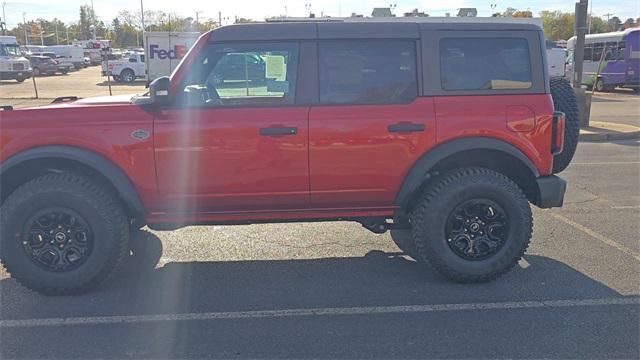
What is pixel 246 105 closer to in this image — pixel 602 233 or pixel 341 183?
pixel 341 183

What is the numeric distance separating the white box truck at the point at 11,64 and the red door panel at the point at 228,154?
33.2 meters

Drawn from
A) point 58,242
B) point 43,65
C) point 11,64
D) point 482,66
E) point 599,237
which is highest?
point 43,65

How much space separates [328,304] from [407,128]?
149 cm

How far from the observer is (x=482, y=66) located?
4.15m

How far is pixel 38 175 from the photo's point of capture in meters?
4.11

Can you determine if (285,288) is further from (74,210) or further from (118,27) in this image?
(118,27)

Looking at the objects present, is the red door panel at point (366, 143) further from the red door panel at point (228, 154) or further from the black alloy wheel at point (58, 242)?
the black alloy wheel at point (58, 242)

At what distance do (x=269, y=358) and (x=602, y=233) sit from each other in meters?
3.98

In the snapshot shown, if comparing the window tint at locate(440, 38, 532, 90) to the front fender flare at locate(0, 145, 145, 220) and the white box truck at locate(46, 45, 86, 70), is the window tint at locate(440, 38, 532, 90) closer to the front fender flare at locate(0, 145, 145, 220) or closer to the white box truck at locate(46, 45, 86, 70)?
the front fender flare at locate(0, 145, 145, 220)

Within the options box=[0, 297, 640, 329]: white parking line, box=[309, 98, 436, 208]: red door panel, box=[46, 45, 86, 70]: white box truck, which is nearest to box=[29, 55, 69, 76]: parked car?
box=[46, 45, 86, 70]: white box truck

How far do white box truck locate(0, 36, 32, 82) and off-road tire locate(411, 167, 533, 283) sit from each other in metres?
34.3

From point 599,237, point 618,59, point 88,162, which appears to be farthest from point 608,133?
point 618,59

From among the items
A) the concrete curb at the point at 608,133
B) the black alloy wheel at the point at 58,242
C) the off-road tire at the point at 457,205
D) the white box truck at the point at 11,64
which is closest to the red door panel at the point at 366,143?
the off-road tire at the point at 457,205

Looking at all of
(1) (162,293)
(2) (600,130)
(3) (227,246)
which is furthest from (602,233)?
(2) (600,130)
